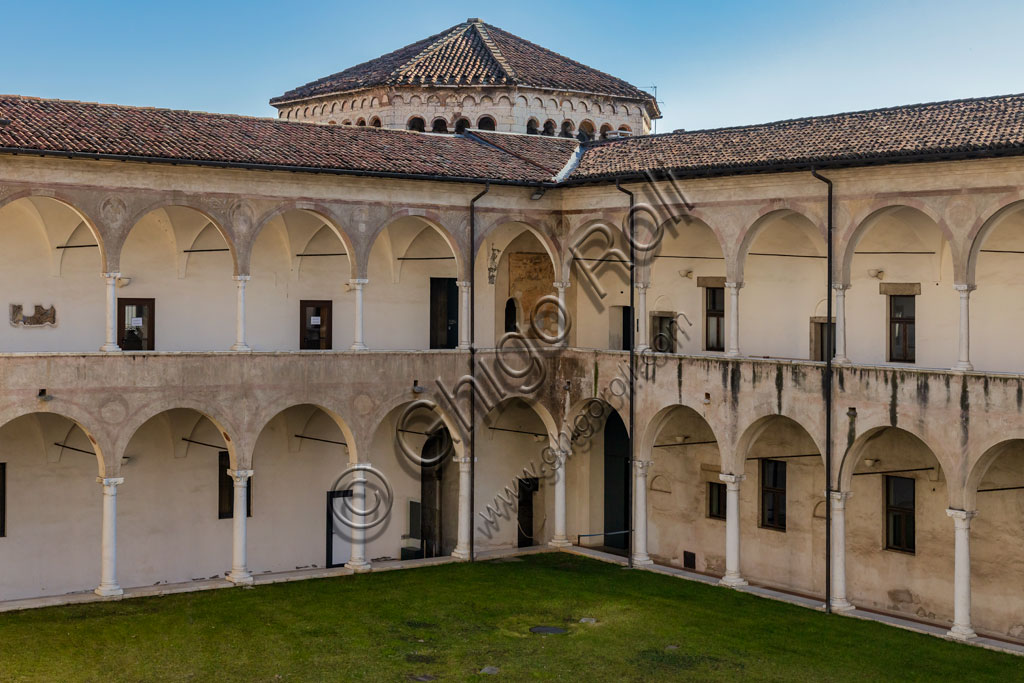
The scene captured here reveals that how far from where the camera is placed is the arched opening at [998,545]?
72.4 feet

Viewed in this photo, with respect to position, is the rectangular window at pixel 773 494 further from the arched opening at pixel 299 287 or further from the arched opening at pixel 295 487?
the arched opening at pixel 299 287

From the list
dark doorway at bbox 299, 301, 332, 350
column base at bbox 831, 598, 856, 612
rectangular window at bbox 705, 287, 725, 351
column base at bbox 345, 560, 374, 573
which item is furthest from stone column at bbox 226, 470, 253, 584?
column base at bbox 831, 598, 856, 612

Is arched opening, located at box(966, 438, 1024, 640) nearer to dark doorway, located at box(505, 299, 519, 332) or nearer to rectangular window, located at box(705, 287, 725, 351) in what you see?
rectangular window, located at box(705, 287, 725, 351)

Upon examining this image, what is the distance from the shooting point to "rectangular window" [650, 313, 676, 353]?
27625 mm

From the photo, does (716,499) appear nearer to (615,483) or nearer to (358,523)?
(615,483)

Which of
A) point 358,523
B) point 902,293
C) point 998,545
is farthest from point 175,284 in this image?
point 998,545

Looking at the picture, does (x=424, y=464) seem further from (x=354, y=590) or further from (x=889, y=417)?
(x=889, y=417)

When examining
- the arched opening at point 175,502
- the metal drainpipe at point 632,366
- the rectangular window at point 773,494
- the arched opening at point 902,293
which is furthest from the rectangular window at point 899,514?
the arched opening at point 175,502

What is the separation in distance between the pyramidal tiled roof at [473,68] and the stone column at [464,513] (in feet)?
30.1

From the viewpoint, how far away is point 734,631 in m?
21.0

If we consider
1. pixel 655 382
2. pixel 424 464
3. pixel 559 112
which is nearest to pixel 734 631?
pixel 655 382

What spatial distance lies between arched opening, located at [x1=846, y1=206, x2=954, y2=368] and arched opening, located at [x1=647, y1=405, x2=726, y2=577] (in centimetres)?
398

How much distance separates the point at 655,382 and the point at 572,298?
405 centimetres

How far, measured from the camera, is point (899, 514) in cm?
2406
